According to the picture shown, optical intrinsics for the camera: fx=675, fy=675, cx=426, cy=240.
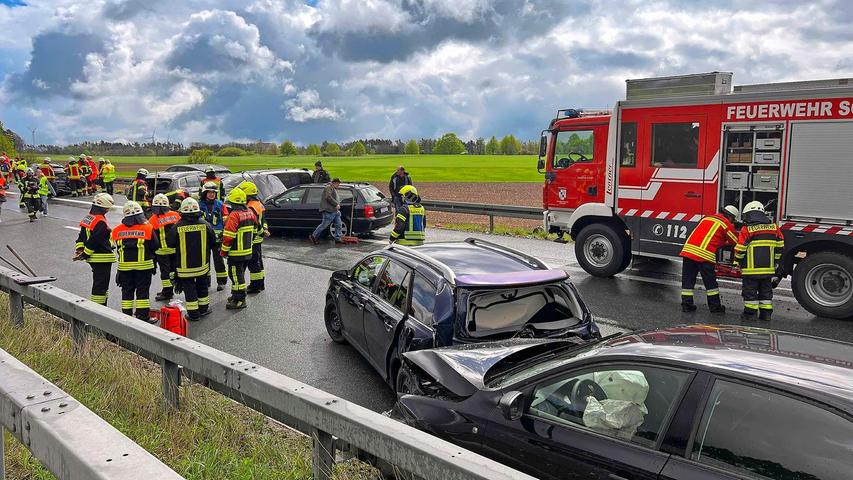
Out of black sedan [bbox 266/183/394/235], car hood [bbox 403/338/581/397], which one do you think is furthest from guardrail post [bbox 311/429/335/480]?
black sedan [bbox 266/183/394/235]

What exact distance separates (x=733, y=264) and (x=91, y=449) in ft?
29.8

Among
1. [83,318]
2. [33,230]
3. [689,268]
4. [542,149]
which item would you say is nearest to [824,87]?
[689,268]

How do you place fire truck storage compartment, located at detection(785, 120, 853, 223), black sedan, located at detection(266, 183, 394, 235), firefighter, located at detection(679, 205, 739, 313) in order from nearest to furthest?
fire truck storage compartment, located at detection(785, 120, 853, 223) → firefighter, located at detection(679, 205, 739, 313) → black sedan, located at detection(266, 183, 394, 235)

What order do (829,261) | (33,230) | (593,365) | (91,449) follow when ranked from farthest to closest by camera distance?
(33,230)
(829,261)
(593,365)
(91,449)

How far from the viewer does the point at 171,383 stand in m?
4.74

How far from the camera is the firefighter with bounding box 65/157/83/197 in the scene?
94.9 ft

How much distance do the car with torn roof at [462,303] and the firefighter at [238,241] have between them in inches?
142

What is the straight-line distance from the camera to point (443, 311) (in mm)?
5406

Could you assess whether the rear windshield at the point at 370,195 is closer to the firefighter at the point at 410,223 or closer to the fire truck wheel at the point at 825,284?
the firefighter at the point at 410,223

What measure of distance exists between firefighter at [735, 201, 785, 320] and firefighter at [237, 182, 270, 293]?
6736 millimetres

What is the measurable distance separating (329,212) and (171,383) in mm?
11297

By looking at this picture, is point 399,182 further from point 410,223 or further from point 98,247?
point 98,247

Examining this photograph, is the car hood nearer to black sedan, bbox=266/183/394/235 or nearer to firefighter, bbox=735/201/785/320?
firefighter, bbox=735/201/785/320

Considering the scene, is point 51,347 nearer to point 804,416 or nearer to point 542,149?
point 804,416
